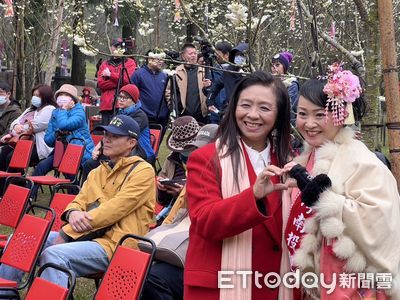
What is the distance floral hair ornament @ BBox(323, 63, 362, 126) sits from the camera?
10.2 ft

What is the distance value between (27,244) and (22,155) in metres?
4.75

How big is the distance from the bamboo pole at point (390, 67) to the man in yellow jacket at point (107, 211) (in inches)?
87.8

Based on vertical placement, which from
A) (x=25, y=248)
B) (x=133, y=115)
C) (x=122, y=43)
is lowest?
(x=25, y=248)

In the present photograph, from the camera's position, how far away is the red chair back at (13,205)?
6121mm

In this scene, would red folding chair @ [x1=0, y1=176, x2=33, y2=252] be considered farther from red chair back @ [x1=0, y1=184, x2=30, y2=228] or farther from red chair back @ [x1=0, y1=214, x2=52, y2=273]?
red chair back @ [x1=0, y1=214, x2=52, y2=273]

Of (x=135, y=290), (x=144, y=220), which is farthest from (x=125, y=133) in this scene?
(x=135, y=290)

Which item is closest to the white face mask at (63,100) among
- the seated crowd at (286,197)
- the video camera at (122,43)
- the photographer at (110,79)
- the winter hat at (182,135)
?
the video camera at (122,43)

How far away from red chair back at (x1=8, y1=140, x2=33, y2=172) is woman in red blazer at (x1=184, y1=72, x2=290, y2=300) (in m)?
6.68

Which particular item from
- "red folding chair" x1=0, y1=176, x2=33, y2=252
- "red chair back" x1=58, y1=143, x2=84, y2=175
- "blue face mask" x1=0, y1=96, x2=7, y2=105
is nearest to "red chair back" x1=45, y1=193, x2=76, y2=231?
"red folding chair" x1=0, y1=176, x2=33, y2=252

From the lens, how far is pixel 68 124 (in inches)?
378

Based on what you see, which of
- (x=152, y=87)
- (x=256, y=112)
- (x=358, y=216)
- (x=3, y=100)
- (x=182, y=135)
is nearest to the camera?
(x=358, y=216)

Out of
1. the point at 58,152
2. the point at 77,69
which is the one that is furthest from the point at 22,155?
the point at 77,69

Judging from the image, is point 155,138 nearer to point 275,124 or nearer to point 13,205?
point 13,205

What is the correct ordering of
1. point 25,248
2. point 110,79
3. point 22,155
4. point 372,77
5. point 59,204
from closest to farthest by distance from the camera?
point 372,77 → point 25,248 → point 59,204 → point 22,155 → point 110,79
